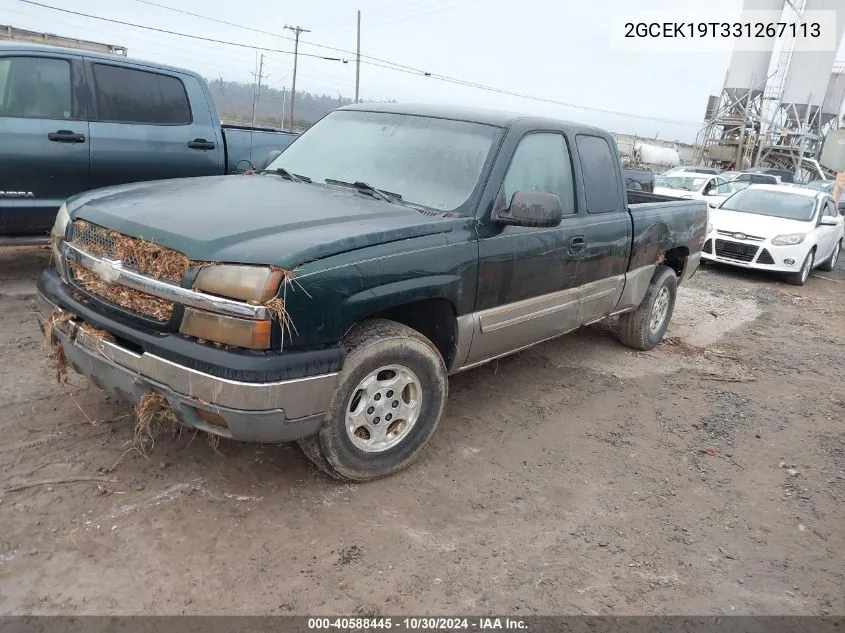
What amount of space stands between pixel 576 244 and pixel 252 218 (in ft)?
7.28

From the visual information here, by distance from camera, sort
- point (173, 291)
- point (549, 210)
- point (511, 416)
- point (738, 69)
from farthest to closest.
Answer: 1. point (738, 69)
2. point (511, 416)
3. point (549, 210)
4. point (173, 291)

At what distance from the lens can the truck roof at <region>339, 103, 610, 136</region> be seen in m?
3.97

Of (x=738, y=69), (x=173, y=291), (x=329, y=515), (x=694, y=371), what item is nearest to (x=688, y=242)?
(x=694, y=371)

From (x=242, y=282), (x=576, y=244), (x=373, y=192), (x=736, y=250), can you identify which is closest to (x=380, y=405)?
(x=242, y=282)

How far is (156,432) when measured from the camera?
355 centimetres

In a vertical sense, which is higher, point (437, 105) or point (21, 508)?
point (437, 105)

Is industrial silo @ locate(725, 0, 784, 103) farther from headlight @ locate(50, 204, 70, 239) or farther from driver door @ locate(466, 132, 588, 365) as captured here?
headlight @ locate(50, 204, 70, 239)

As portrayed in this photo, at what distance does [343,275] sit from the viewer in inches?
111

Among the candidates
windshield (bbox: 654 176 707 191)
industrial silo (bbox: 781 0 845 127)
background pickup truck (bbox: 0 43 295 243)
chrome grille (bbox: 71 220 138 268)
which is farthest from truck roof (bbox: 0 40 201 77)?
industrial silo (bbox: 781 0 845 127)

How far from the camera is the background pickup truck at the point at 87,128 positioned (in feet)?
17.9

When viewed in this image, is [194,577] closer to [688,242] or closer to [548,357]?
[548,357]

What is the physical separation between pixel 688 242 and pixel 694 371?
1.24 m

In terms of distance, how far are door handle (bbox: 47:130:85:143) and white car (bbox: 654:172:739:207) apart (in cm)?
1246

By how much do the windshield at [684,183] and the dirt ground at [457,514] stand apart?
1232cm
